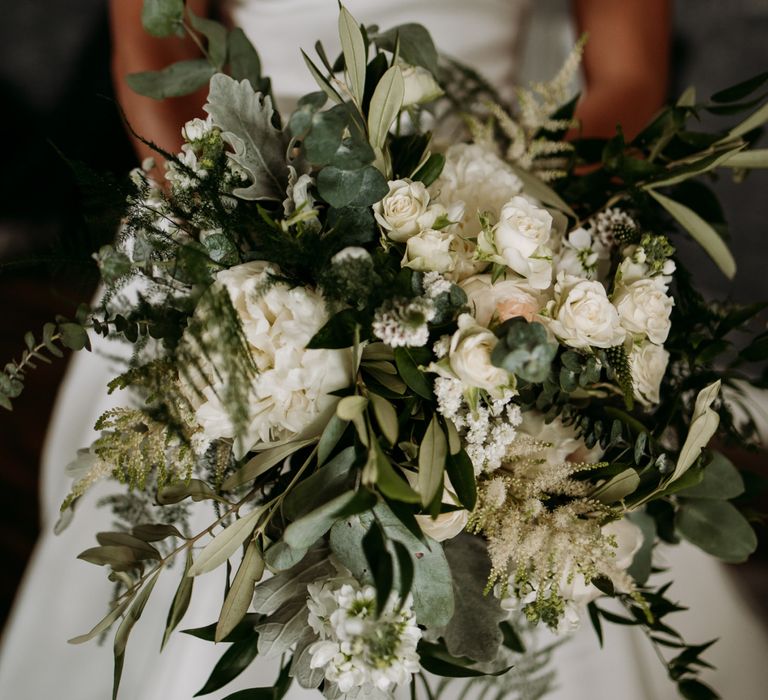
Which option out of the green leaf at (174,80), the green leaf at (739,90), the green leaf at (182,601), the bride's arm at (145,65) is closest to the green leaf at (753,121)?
the green leaf at (739,90)

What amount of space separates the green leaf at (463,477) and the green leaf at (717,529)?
0.32 metres

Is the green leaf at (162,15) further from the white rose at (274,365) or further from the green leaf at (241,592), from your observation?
the green leaf at (241,592)

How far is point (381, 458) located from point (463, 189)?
10.1 inches

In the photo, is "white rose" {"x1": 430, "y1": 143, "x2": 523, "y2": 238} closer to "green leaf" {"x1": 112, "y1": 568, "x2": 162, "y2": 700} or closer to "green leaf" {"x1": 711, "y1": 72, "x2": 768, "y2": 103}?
"green leaf" {"x1": 711, "y1": 72, "x2": 768, "y2": 103}

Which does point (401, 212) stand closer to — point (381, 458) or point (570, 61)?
point (381, 458)

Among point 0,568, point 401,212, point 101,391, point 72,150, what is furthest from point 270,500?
point 72,150

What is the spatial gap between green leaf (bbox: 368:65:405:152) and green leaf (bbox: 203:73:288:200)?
76 millimetres

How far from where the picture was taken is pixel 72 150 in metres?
1.62

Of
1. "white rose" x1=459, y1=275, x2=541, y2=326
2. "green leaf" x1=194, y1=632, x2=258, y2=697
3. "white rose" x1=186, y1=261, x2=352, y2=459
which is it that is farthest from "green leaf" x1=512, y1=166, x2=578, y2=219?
"green leaf" x1=194, y1=632, x2=258, y2=697

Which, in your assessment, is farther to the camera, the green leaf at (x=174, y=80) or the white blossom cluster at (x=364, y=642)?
the green leaf at (x=174, y=80)

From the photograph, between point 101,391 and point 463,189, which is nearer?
point 463,189

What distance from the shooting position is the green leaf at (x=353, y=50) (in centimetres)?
47

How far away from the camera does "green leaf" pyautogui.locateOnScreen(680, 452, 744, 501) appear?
1.95ft

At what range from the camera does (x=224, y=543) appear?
45cm
